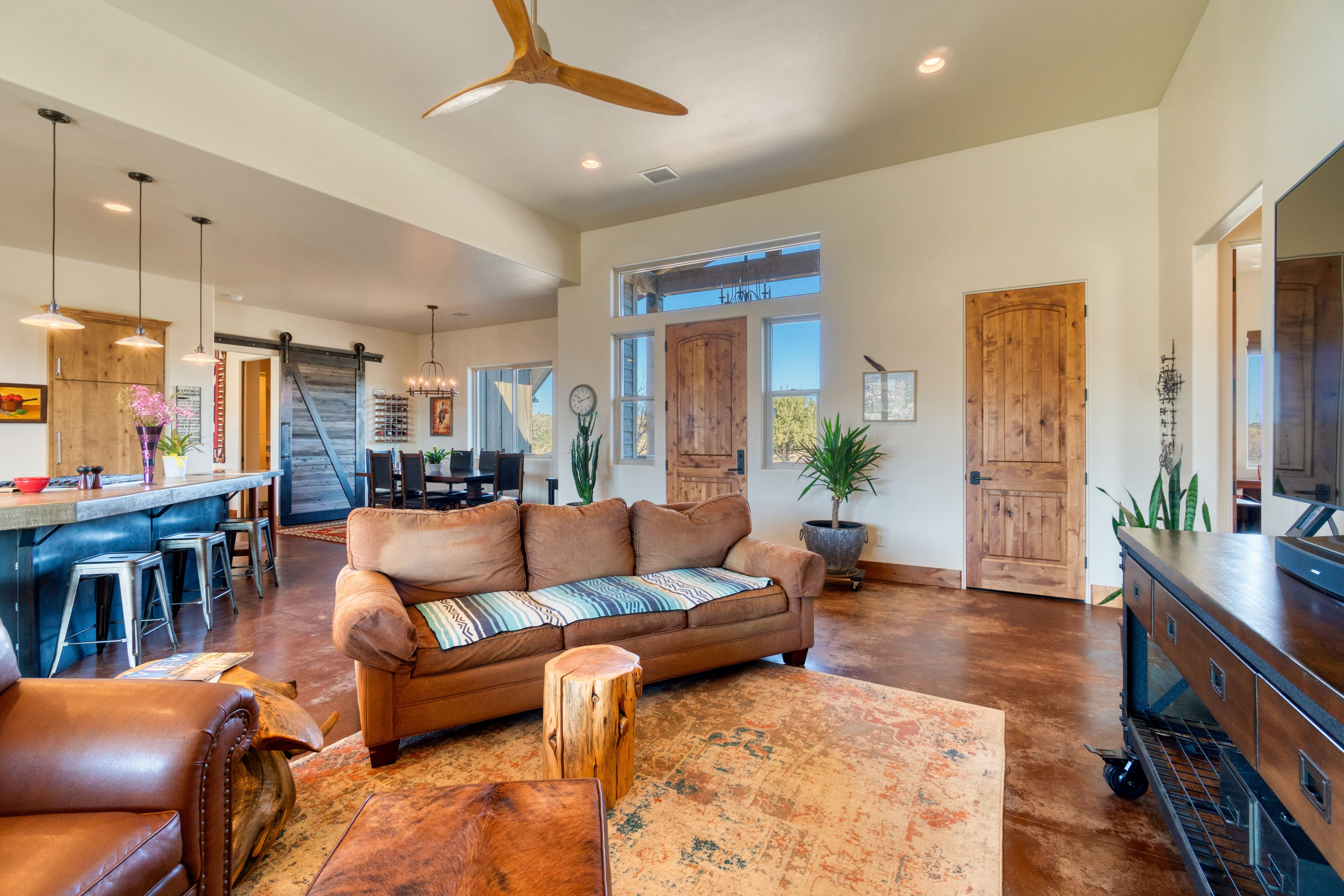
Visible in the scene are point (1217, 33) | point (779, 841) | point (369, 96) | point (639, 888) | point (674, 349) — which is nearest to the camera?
point (639, 888)

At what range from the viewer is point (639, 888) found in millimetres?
1454

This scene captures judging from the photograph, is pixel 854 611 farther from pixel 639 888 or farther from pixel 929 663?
pixel 639 888

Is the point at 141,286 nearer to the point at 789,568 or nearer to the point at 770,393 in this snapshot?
the point at 770,393

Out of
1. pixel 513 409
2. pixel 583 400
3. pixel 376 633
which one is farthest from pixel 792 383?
pixel 513 409

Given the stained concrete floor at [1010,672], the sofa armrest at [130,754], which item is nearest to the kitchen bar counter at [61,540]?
the stained concrete floor at [1010,672]

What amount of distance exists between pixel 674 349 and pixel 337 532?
4713mm

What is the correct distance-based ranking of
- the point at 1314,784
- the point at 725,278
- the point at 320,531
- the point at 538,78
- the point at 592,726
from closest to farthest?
the point at 1314,784
the point at 592,726
the point at 538,78
the point at 725,278
the point at 320,531

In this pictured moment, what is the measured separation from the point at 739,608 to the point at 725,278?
3.67 meters

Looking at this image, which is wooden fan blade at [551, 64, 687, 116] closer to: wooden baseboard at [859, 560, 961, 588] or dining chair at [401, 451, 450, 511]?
wooden baseboard at [859, 560, 961, 588]

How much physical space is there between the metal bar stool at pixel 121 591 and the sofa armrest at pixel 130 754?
2.07m

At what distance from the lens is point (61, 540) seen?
2902 millimetres

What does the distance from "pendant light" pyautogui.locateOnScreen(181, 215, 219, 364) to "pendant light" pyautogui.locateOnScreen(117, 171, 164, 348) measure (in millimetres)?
263

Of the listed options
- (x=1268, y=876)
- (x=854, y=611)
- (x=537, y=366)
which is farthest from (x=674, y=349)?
(x=1268, y=876)

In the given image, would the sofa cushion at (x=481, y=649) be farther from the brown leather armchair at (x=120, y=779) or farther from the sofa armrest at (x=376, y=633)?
the brown leather armchair at (x=120, y=779)
